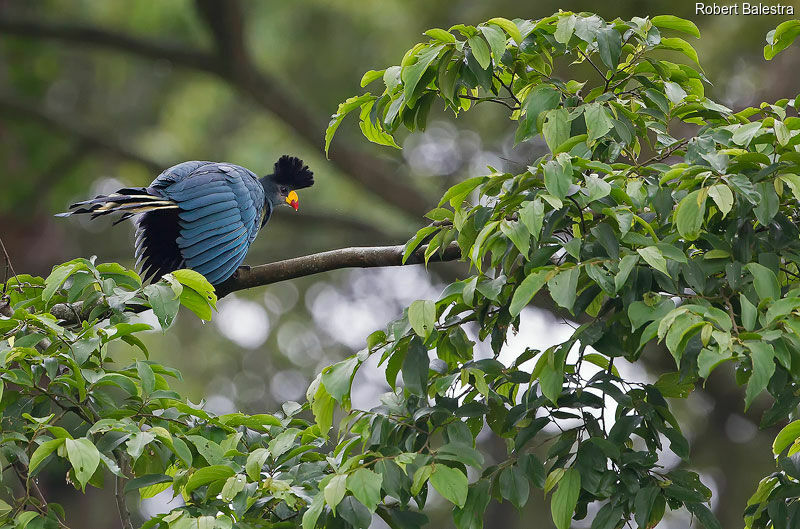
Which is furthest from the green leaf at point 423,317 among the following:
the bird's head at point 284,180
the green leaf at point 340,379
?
the bird's head at point 284,180

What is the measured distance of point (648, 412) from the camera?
1740mm

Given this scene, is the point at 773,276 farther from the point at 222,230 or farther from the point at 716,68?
the point at 716,68

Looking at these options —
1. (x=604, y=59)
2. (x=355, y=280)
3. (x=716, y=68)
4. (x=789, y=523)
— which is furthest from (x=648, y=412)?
(x=355, y=280)

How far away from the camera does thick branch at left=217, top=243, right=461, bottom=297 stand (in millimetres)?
2465

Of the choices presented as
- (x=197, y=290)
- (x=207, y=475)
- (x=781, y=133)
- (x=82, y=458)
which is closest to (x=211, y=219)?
(x=197, y=290)

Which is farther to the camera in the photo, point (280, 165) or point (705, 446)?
point (705, 446)

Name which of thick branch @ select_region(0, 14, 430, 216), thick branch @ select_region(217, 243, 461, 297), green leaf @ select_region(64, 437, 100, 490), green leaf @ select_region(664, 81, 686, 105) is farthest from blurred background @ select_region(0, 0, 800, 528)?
green leaf @ select_region(64, 437, 100, 490)

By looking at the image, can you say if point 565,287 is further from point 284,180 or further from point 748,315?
point 284,180

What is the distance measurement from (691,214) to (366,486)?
0.71 metres

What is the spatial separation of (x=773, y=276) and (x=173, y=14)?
5.30 m

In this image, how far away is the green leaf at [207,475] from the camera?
67.3 inches

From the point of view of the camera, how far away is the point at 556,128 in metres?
1.82

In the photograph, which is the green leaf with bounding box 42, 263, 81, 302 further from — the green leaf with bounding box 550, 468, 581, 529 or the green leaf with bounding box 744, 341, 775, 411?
the green leaf with bounding box 744, 341, 775, 411

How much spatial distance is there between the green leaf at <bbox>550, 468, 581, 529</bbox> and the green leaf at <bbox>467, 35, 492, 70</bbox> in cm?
79
